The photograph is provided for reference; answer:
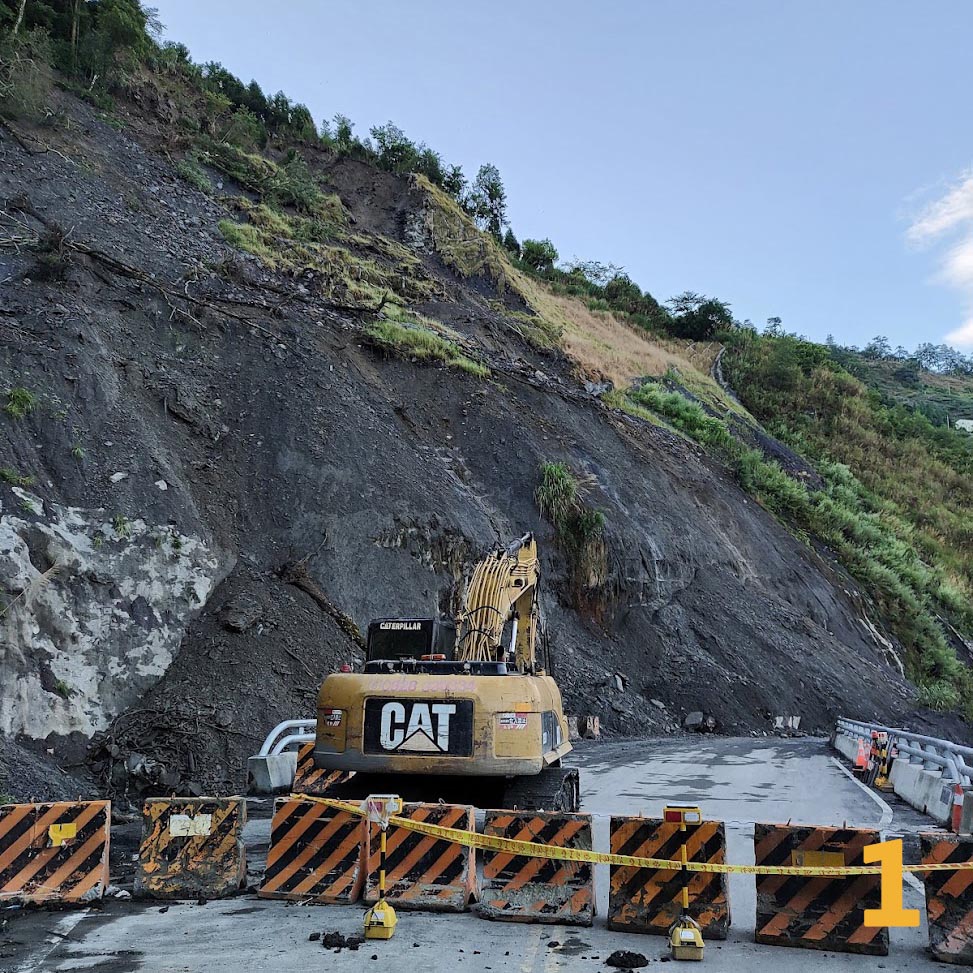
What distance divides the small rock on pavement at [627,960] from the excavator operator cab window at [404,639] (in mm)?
5113

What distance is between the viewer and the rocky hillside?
43.1ft

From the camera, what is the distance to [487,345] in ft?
97.7

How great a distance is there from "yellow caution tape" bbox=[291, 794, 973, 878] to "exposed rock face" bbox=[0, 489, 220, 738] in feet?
21.9

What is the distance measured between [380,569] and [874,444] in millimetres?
37979

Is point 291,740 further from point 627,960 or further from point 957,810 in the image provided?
point 957,810

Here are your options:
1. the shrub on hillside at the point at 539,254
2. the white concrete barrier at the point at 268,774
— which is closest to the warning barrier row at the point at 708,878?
the white concrete barrier at the point at 268,774

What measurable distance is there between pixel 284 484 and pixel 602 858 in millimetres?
13805

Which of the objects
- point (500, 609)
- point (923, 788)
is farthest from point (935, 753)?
point (500, 609)

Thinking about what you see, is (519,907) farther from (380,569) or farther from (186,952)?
(380,569)

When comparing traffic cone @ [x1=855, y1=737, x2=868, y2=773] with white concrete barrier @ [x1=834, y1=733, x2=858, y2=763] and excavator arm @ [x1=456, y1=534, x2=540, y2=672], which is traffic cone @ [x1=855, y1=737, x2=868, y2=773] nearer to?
white concrete barrier @ [x1=834, y1=733, x2=858, y2=763]

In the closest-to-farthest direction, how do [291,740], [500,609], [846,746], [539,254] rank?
[500,609], [291,740], [846,746], [539,254]

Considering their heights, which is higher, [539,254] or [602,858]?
[539,254]

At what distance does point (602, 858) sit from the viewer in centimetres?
581

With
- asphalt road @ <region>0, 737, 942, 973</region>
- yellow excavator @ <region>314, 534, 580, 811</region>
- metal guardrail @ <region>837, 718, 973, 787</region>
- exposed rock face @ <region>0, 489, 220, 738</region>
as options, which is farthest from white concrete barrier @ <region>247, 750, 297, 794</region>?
metal guardrail @ <region>837, 718, 973, 787</region>
